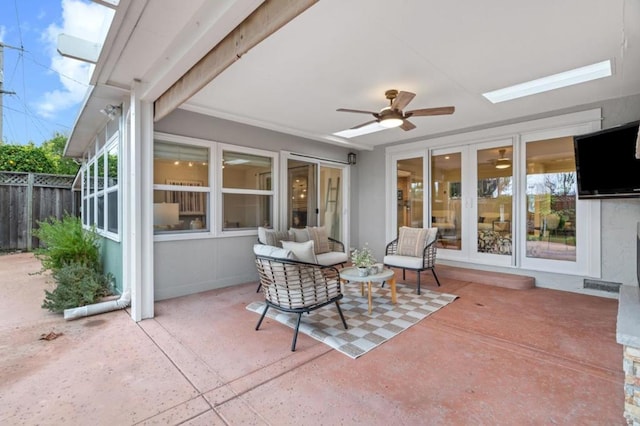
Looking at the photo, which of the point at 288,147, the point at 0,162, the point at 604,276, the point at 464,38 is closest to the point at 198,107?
the point at 288,147

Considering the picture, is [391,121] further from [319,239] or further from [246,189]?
[246,189]

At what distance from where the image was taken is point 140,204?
323cm

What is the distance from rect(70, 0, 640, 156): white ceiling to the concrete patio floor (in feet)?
8.03

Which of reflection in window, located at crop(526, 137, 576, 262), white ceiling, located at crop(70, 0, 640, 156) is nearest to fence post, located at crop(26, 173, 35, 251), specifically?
white ceiling, located at crop(70, 0, 640, 156)

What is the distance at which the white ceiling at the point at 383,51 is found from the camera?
2.07 metres

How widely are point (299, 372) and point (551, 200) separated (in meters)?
4.57

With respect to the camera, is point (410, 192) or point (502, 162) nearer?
point (502, 162)

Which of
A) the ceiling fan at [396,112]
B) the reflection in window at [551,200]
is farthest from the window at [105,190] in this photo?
the reflection in window at [551,200]

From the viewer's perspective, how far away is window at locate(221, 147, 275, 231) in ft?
15.1

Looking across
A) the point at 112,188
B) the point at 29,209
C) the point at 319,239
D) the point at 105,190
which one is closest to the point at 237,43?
the point at 319,239

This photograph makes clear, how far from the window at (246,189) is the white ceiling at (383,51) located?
0.91 m

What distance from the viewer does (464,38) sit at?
2451mm

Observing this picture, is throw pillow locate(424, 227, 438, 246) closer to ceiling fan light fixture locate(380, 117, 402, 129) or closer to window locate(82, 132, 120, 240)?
ceiling fan light fixture locate(380, 117, 402, 129)

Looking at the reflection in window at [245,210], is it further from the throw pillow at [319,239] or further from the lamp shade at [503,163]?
the lamp shade at [503,163]
